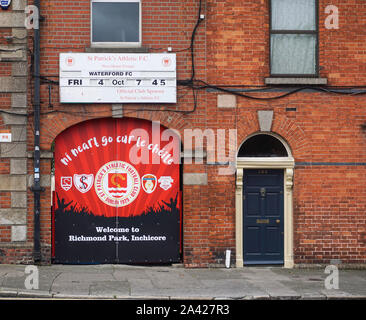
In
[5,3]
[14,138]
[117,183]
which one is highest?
[5,3]

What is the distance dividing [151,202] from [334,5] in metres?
6.10

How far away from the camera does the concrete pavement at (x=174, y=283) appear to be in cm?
1070

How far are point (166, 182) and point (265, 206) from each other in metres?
2.33

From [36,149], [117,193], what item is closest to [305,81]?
[117,193]

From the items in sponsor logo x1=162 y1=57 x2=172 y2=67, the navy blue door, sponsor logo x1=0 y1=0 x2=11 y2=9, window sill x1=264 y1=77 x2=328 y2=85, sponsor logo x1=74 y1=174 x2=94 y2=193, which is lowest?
the navy blue door

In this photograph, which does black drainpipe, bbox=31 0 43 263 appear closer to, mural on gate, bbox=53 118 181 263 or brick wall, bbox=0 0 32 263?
brick wall, bbox=0 0 32 263

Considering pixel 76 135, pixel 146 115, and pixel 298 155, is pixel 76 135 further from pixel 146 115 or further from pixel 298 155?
pixel 298 155

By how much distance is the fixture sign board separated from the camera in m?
13.6

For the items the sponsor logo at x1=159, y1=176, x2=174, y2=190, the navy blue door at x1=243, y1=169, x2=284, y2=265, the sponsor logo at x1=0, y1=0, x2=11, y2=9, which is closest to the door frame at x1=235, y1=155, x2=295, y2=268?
the navy blue door at x1=243, y1=169, x2=284, y2=265

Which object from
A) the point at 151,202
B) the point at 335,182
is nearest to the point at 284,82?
the point at 335,182

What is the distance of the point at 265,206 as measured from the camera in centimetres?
1416

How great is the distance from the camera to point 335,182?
46.0 ft

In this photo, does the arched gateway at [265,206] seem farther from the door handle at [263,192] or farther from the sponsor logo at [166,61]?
the sponsor logo at [166,61]

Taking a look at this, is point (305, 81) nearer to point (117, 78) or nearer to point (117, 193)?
point (117, 78)
